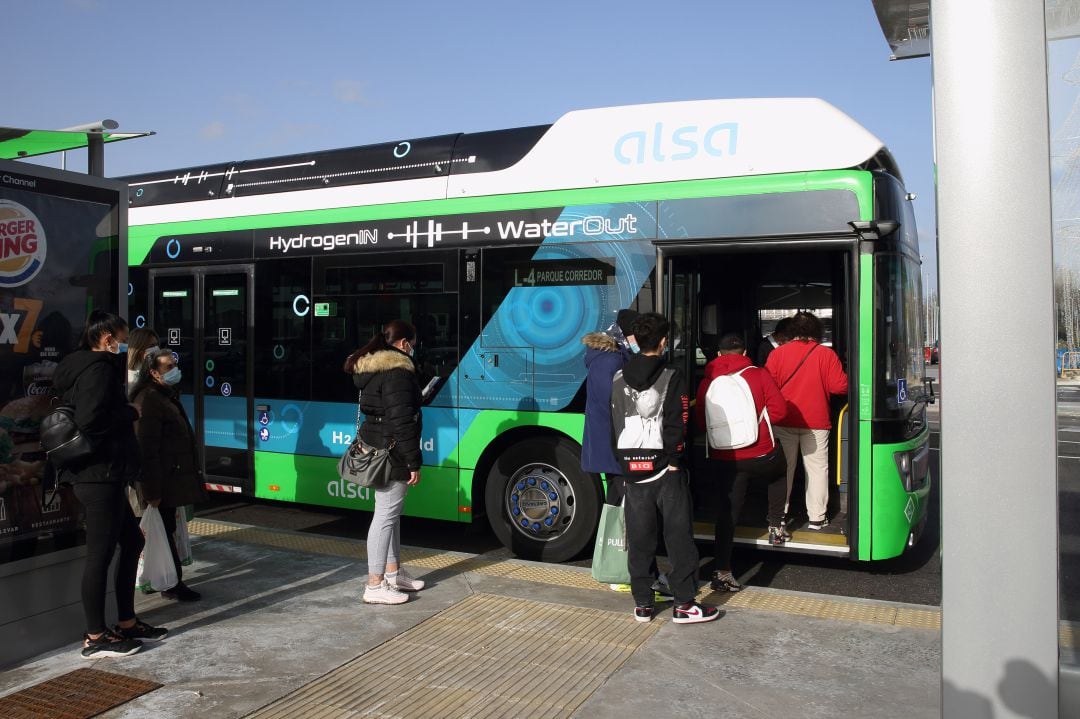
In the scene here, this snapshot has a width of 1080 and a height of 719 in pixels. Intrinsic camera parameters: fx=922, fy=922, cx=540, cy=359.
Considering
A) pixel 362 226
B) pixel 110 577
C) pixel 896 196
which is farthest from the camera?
pixel 362 226

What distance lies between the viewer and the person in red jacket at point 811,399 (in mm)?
6918

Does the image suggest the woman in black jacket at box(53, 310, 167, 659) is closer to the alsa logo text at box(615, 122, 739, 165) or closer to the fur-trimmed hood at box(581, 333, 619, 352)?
the fur-trimmed hood at box(581, 333, 619, 352)

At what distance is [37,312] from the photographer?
5.12 m

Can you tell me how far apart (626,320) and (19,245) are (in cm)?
363

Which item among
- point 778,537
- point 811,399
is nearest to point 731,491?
point 778,537

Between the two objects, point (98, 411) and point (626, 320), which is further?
point (626, 320)

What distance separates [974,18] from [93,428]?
168 inches

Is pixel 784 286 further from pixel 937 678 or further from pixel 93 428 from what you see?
pixel 93 428

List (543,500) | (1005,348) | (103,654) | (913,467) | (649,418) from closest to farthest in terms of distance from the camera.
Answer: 1. (1005,348)
2. (103,654)
3. (649,418)
4. (913,467)
5. (543,500)

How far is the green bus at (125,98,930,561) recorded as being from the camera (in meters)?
6.13

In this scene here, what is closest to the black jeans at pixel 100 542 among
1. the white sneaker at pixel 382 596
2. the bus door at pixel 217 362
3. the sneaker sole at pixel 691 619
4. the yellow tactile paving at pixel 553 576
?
the white sneaker at pixel 382 596

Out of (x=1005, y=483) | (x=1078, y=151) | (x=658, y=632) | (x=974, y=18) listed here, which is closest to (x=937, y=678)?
(x=658, y=632)

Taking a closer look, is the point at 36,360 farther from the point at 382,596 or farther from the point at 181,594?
the point at 382,596

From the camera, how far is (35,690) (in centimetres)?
439
